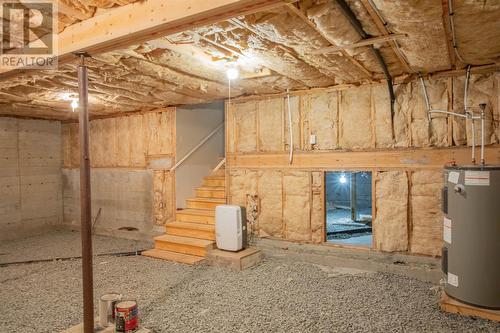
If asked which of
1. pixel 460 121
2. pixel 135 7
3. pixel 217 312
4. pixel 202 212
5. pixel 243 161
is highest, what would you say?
pixel 135 7

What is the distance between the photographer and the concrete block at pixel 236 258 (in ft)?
15.7

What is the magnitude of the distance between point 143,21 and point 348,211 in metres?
9.77

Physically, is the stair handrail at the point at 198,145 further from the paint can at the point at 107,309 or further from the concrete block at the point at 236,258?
the paint can at the point at 107,309

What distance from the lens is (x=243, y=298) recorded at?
12.4 ft

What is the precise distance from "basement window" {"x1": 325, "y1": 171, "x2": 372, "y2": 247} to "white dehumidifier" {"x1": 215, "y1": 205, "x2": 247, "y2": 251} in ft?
5.47

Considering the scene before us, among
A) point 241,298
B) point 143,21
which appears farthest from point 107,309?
point 143,21

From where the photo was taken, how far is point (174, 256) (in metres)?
5.32

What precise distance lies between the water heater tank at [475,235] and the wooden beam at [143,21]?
263 cm

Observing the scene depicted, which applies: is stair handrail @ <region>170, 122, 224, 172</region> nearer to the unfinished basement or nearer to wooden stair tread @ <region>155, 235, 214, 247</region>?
the unfinished basement

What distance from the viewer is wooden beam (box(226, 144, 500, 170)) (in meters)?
4.25

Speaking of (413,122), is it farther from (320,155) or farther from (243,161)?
(243,161)

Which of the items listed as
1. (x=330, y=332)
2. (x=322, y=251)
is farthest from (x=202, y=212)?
(x=330, y=332)

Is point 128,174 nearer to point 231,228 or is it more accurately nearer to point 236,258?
point 231,228

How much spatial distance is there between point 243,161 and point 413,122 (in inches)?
108
